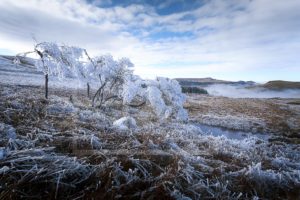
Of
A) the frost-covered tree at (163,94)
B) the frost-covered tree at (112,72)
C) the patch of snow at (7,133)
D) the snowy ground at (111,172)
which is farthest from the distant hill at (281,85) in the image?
the patch of snow at (7,133)

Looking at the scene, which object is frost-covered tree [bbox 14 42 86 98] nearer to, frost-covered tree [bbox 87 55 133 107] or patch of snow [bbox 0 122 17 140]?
frost-covered tree [bbox 87 55 133 107]

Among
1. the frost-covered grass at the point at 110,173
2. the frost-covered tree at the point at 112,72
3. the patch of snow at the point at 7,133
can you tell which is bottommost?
the frost-covered grass at the point at 110,173

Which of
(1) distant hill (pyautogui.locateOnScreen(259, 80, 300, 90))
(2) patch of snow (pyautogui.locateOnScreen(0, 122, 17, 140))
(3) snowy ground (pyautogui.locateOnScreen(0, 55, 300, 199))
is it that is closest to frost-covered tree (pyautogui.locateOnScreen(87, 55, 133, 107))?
(3) snowy ground (pyautogui.locateOnScreen(0, 55, 300, 199))

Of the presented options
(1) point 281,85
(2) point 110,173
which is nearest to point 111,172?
(2) point 110,173

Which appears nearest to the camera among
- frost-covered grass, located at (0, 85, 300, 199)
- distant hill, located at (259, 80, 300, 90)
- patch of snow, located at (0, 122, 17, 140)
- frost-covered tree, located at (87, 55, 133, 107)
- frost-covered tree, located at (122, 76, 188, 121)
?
frost-covered grass, located at (0, 85, 300, 199)

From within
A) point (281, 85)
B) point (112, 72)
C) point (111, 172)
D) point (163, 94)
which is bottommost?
point (111, 172)

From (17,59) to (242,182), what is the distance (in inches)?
763

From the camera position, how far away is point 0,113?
26.8 feet

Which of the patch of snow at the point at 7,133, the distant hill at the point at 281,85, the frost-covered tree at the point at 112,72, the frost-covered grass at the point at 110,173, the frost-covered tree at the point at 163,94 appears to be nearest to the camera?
the frost-covered grass at the point at 110,173

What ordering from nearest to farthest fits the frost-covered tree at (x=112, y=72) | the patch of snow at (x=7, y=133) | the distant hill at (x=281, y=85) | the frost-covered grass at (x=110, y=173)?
1. the frost-covered grass at (x=110, y=173)
2. the patch of snow at (x=7, y=133)
3. the frost-covered tree at (x=112, y=72)
4. the distant hill at (x=281, y=85)

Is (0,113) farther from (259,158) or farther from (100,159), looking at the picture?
(259,158)

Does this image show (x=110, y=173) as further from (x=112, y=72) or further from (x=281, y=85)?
(x=281, y=85)

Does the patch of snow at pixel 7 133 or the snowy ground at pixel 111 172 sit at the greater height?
the patch of snow at pixel 7 133

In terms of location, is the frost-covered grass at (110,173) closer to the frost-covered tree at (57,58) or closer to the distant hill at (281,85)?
the frost-covered tree at (57,58)
